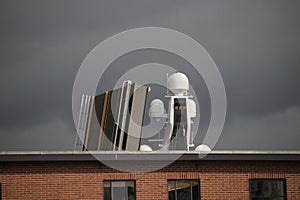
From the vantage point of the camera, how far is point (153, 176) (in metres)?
27.0

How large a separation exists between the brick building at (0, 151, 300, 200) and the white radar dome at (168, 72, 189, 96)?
9.12 m

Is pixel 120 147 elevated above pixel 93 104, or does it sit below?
below

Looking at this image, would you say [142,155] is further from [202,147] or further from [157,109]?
[157,109]

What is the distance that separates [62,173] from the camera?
87.1 ft

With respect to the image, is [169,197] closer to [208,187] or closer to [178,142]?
[208,187]

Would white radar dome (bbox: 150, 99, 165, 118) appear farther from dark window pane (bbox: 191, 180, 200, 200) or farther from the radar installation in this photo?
dark window pane (bbox: 191, 180, 200, 200)

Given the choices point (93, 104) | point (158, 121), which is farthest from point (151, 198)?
point (158, 121)

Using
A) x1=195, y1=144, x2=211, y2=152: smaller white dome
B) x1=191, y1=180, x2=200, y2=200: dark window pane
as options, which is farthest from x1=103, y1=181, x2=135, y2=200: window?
x1=195, y1=144, x2=211, y2=152: smaller white dome

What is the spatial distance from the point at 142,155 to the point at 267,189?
481 cm

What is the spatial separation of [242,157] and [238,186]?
1.08 m

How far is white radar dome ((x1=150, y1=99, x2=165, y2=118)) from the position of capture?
37844 millimetres

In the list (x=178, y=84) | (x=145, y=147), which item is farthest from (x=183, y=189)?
(x=178, y=84)

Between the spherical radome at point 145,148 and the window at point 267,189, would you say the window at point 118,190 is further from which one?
the spherical radome at point 145,148

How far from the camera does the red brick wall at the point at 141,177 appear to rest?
2641 cm
